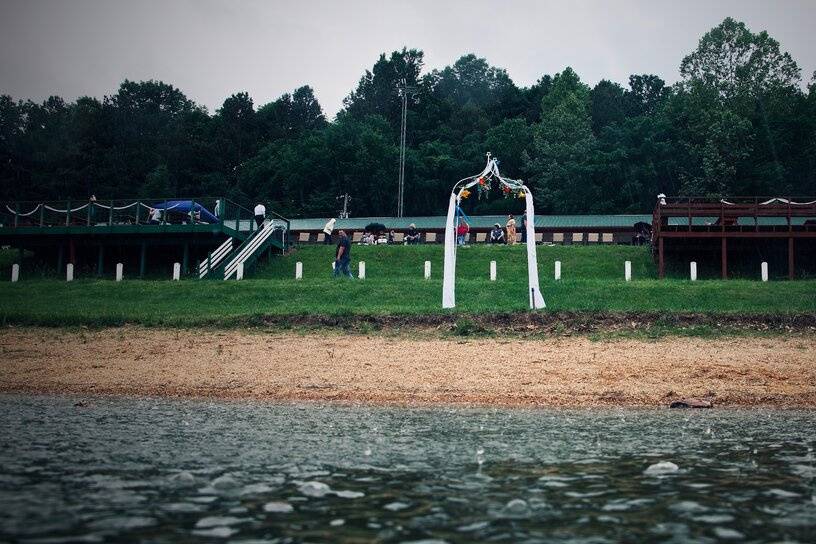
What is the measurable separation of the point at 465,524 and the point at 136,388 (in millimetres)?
10856

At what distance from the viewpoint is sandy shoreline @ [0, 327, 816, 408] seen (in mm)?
13974

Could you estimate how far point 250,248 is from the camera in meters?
38.3

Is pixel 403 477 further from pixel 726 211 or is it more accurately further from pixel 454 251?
pixel 726 211

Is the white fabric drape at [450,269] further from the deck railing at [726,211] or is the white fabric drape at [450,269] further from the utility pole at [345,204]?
the utility pole at [345,204]

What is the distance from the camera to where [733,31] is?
86.0 metres

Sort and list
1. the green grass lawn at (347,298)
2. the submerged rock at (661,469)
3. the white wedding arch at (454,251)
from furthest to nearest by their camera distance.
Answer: the white wedding arch at (454,251) < the green grass lawn at (347,298) < the submerged rock at (661,469)

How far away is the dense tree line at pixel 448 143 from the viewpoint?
7869 cm

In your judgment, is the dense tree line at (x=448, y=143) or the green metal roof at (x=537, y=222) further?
the dense tree line at (x=448, y=143)

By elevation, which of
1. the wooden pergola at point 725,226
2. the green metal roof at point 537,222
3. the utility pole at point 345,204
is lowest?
the wooden pergola at point 725,226

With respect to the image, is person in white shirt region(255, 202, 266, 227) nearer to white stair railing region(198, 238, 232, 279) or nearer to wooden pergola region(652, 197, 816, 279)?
white stair railing region(198, 238, 232, 279)

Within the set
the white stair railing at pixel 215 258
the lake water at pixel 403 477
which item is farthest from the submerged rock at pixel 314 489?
the white stair railing at pixel 215 258

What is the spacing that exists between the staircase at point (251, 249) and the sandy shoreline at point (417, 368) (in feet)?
50.8

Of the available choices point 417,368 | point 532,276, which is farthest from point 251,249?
point 417,368

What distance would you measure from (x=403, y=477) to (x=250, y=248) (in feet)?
105
